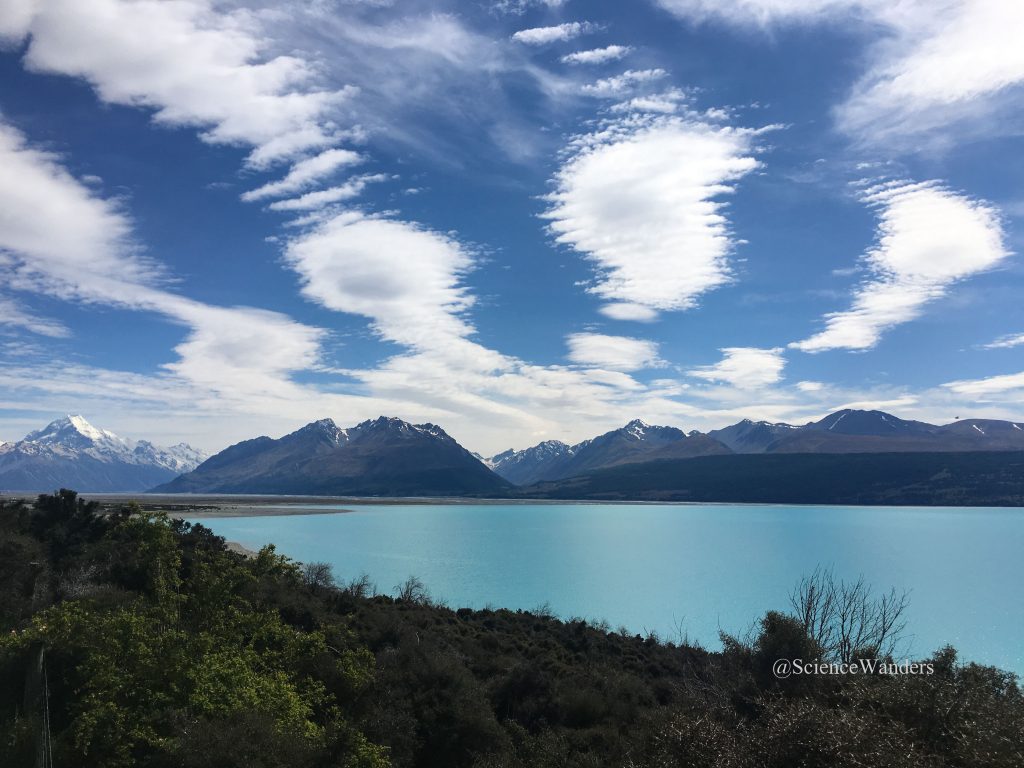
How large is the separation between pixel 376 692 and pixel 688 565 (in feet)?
197

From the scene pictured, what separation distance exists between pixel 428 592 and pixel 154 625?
38751 millimetres

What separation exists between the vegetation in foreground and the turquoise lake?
58.2 feet

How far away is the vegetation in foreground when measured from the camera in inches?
440

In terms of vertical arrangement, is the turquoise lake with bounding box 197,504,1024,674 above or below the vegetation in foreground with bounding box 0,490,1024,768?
below

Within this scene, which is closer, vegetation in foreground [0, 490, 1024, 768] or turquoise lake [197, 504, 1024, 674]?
vegetation in foreground [0, 490, 1024, 768]

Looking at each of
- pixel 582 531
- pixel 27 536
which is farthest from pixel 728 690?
pixel 582 531

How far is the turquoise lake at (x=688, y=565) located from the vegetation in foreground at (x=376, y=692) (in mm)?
17725

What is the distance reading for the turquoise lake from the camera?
4781 cm

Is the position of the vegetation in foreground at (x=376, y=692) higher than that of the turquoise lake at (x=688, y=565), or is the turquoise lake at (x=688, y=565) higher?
the vegetation in foreground at (x=376, y=692)

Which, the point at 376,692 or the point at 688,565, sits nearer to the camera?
the point at 376,692

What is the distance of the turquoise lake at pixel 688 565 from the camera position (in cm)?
4781

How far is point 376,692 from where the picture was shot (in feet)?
70.2

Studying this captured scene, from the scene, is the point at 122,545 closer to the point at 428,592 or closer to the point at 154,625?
the point at 154,625

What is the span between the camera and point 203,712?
1528 cm
